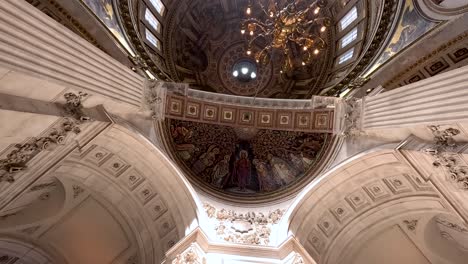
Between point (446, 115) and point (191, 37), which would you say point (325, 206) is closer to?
point (446, 115)

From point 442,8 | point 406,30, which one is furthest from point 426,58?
point 406,30

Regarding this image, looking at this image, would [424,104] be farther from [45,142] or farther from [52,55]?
[45,142]

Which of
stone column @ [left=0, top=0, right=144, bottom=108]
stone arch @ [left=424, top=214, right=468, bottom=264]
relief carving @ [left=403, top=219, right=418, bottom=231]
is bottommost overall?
stone arch @ [left=424, top=214, right=468, bottom=264]

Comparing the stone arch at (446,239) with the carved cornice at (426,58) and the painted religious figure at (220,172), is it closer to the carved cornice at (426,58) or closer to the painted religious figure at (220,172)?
the carved cornice at (426,58)

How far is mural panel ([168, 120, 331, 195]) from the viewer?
1454 cm

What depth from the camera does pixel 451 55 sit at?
40.1 feet

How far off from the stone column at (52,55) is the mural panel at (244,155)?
15.2 feet

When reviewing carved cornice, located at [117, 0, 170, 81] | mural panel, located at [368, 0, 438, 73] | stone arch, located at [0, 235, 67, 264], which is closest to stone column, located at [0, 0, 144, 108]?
carved cornice, located at [117, 0, 170, 81]

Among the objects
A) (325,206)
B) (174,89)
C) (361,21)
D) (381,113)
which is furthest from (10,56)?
(361,21)

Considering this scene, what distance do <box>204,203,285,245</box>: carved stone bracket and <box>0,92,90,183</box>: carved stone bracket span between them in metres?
5.53

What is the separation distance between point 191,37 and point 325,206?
36.4 feet

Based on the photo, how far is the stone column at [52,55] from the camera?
6711 millimetres

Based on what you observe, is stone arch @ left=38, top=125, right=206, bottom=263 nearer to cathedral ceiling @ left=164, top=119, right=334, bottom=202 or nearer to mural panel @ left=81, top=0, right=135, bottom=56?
cathedral ceiling @ left=164, top=119, right=334, bottom=202

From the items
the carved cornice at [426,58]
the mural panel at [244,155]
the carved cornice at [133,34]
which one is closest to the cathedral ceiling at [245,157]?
the mural panel at [244,155]
